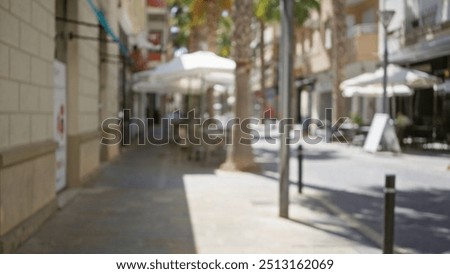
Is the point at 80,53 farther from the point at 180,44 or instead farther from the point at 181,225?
the point at 180,44

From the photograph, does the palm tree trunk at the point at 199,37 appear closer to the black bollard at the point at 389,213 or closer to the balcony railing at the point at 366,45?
the balcony railing at the point at 366,45

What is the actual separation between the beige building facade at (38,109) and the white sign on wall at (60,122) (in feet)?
0.05

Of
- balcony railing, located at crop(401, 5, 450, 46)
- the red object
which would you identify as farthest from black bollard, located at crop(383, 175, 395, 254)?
the red object

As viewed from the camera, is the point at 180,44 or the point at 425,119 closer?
the point at 425,119

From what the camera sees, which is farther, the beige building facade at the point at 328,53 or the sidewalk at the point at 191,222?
the beige building facade at the point at 328,53

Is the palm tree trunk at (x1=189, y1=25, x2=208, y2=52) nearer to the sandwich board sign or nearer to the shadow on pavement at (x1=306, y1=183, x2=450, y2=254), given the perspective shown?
the sandwich board sign

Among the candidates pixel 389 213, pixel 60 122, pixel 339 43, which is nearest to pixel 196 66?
pixel 60 122

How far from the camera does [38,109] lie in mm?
6391

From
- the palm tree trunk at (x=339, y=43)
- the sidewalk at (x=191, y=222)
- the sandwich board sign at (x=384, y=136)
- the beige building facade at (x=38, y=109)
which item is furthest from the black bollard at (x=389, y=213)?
the palm tree trunk at (x=339, y=43)

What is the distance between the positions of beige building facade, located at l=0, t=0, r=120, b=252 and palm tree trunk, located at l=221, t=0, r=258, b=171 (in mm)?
3419

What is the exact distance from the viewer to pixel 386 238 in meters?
5.11

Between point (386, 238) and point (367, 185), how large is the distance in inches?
206

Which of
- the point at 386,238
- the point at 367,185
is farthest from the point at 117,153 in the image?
the point at 386,238

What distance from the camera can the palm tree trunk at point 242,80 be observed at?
12.3 meters
